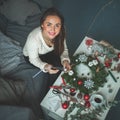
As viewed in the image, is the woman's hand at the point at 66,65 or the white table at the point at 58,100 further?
the woman's hand at the point at 66,65

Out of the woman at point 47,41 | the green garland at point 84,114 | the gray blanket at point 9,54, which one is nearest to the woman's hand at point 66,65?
the woman at point 47,41

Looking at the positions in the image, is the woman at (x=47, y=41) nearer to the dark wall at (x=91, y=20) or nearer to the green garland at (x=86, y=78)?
the green garland at (x=86, y=78)

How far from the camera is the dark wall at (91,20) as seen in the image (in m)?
2.31

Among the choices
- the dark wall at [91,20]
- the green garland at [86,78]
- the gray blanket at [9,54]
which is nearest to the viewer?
the green garland at [86,78]

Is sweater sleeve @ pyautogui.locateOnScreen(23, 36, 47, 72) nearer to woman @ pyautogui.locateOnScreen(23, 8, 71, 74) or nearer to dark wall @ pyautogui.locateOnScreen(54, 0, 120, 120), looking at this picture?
woman @ pyautogui.locateOnScreen(23, 8, 71, 74)

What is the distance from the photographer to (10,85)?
1.63m

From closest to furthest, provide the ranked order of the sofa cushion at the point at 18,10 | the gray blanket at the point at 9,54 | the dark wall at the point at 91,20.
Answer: the gray blanket at the point at 9,54
the sofa cushion at the point at 18,10
the dark wall at the point at 91,20

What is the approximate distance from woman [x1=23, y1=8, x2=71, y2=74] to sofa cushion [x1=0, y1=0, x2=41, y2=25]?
1.21 feet

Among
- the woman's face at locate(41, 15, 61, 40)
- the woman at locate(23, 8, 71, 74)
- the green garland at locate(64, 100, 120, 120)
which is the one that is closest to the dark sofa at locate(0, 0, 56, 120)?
the woman at locate(23, 8, 71, 74)

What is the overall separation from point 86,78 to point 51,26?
39cm

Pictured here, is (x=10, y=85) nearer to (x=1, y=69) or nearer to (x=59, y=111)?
(x=1, y=69)

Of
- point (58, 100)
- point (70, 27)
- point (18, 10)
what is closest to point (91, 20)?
point (70, 27)

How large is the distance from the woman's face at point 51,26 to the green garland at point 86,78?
0.80 ft

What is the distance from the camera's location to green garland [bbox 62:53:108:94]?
1.58m
